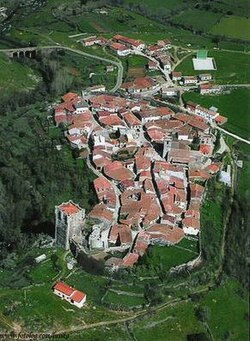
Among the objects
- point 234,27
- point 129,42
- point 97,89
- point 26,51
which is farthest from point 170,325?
point 234,27

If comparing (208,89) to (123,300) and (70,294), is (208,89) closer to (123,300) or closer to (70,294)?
(123,300)

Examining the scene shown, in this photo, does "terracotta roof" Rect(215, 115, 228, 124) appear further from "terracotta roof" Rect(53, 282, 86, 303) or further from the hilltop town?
"terracotta roof" Rect(53, 282, 86, 303)

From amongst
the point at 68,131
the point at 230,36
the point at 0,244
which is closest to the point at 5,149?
the point at 68,131

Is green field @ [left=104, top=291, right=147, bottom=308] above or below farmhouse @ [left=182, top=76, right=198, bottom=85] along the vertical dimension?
below

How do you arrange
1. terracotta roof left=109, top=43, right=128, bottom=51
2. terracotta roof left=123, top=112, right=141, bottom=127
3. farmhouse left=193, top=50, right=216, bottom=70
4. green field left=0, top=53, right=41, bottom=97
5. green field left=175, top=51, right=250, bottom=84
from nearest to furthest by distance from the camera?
1. terracotta roof left=123, top=112, right=141, bottom=127
2. green field left=0, top=53, right=41, bottom=97
3. green field left=175, top=51, right=250, bottom=84
4. farmhouse left=193, top=50, right=216, bottom=70
5. terracotta roof left=109, top=43, right=128, bottom=51

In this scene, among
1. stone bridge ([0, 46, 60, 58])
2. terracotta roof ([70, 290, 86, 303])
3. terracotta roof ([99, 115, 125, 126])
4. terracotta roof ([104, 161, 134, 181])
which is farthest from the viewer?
stone bridge ([0, 46, 60, 58])

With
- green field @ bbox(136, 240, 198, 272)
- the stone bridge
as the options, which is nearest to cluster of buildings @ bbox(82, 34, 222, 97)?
the stone bridge

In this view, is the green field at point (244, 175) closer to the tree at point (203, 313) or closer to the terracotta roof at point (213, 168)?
the terracotta roof at point (213, 168)
